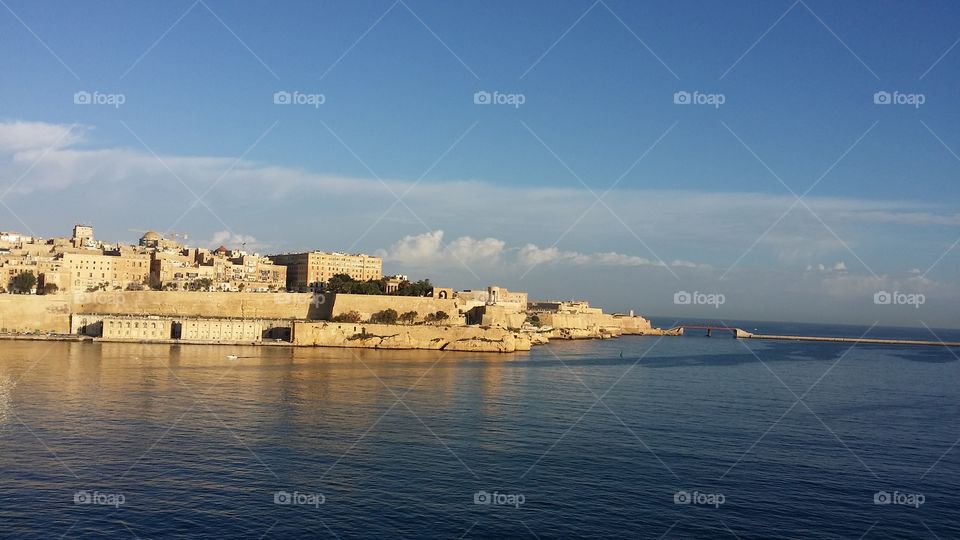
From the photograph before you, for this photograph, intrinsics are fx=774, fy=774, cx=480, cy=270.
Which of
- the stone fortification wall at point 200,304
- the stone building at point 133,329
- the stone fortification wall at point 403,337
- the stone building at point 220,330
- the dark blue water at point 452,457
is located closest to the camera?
the dark blue water at point 452,457

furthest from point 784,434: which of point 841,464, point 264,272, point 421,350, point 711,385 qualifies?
point 264,272

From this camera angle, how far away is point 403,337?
1993 inches

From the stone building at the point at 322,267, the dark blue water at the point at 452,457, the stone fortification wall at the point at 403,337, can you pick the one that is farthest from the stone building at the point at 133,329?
the stone building at the point at 322,267

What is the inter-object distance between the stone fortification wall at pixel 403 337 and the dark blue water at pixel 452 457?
1744 cm

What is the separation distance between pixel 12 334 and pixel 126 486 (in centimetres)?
3752

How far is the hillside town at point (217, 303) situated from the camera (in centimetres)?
4800

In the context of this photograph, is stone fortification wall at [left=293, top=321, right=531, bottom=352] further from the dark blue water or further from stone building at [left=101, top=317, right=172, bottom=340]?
the dark blue water

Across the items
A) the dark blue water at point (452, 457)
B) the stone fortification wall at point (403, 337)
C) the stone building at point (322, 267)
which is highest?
the stone building at point (322, 267)

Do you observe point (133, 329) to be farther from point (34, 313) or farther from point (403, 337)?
point (403, 337)

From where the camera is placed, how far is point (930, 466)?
18.1m

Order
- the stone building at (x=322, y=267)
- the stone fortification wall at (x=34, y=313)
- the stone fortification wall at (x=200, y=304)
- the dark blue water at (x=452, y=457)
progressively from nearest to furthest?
1. the dark blue water at (x=452, y=457)
2. the stone fortification wall at (x=34, y=313)
3. the stone fortification wall at (x=200, y=304)
4. the stone building at (x=322, y=267)

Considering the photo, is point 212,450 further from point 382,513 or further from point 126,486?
point 382,513

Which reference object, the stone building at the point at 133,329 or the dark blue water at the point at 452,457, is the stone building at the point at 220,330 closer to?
the stone building at the point at 133,329

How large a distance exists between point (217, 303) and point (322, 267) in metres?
20.9
